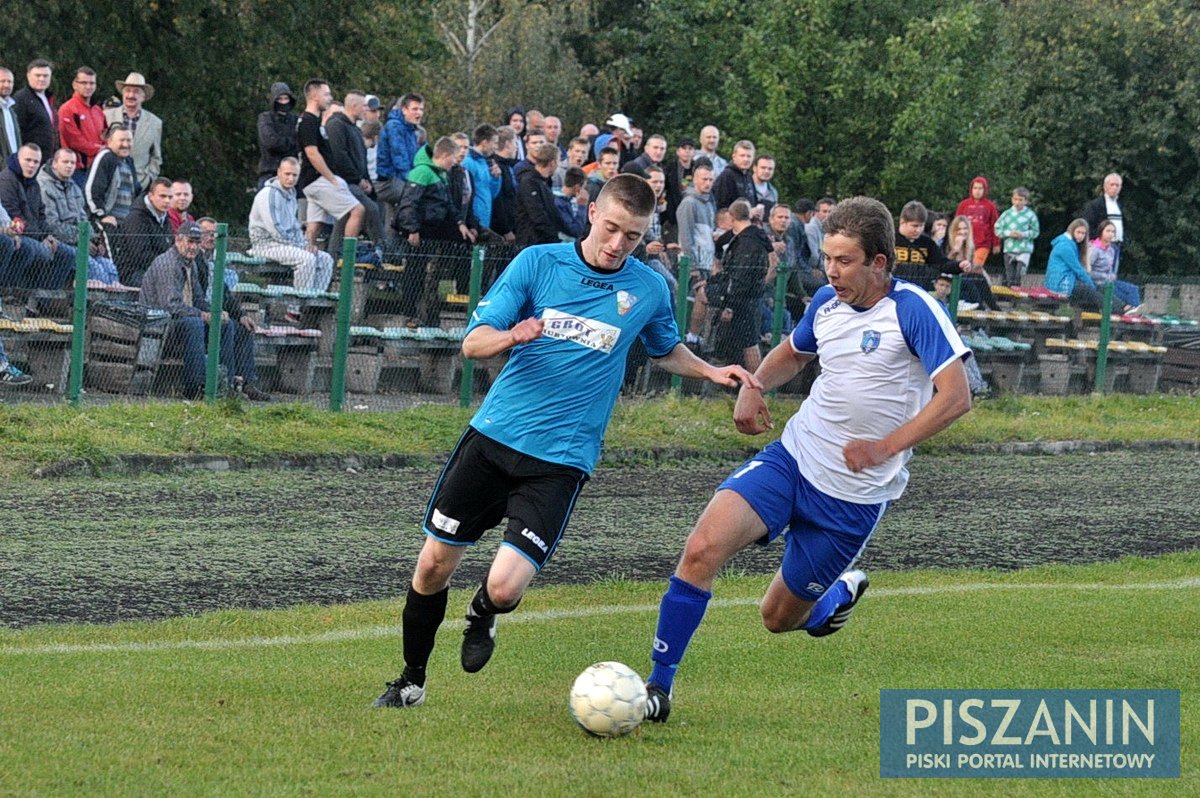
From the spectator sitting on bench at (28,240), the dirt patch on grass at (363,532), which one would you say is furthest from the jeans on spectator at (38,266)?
the dirt patch on grass at (363,532)

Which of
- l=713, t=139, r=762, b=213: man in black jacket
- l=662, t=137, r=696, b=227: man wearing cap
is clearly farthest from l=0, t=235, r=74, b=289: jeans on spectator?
l=713, t=139, r=762, b=213: man in black jacket

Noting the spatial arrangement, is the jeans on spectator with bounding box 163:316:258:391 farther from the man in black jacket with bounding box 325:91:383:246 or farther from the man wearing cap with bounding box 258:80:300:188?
the man wearing cap with bounding box 258:80:300:188

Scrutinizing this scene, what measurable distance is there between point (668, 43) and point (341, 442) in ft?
115

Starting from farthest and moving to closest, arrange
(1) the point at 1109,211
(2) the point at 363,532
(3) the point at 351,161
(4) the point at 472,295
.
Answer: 1. (1) the point at 1109,211
2. (3) the point at 351,161
3. (4) the point at 472,295
4. (2) the point at 363,532

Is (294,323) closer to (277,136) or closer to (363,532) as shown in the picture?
(277,136)

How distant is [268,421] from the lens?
1592 cm

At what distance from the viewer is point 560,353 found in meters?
7.11

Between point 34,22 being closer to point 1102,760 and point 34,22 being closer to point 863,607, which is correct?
point 863,607

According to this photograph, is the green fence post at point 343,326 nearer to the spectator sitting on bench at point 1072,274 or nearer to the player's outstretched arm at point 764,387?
the player's outstretched arm at point 764,387

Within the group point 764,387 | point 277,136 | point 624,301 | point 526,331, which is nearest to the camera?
point 526,331

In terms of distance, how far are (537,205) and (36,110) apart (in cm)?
521

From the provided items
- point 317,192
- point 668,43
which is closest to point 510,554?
point 317,192

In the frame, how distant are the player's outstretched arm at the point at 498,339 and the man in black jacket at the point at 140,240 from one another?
9.85m

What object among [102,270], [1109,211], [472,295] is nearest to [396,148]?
[472,295]
